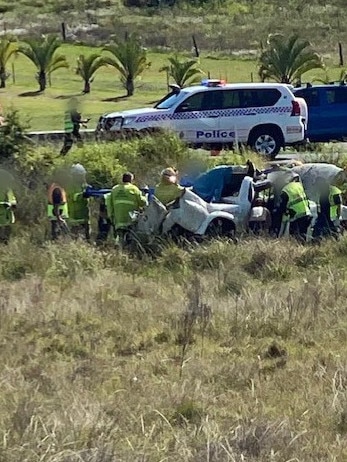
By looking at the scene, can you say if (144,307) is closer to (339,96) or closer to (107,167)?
(107,167)

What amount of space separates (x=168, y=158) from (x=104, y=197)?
3.84 metres

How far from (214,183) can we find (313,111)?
1000 cm

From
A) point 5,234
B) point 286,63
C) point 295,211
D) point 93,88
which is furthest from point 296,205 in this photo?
point 93,88

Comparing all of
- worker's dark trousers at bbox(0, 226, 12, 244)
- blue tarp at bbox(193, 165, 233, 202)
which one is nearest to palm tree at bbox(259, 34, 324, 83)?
blue tarp at bbox(193, 165, 233, 202)

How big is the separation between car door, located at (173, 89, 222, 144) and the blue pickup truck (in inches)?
125

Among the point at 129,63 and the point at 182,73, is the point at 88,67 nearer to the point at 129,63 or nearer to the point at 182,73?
the point at 129,63

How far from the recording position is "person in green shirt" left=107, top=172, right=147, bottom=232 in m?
16.7

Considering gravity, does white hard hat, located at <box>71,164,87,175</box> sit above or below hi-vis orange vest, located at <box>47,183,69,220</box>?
above

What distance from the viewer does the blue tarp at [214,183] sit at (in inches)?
701

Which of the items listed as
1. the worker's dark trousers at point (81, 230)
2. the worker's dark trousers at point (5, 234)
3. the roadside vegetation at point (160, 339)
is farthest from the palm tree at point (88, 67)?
the worker's dark trousers at point (81, 230)

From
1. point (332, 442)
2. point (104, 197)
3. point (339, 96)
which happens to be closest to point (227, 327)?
point (332, 442)

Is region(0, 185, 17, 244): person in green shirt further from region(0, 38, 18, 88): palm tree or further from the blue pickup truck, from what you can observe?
region(0, 38, 18, 88): palm tree

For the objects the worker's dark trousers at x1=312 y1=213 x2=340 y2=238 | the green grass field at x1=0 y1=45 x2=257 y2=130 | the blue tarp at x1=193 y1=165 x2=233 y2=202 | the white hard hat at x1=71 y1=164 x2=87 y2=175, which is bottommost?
the green grass field at x1=0 y1=45 x2=257 y2=130

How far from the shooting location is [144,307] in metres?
11.5
